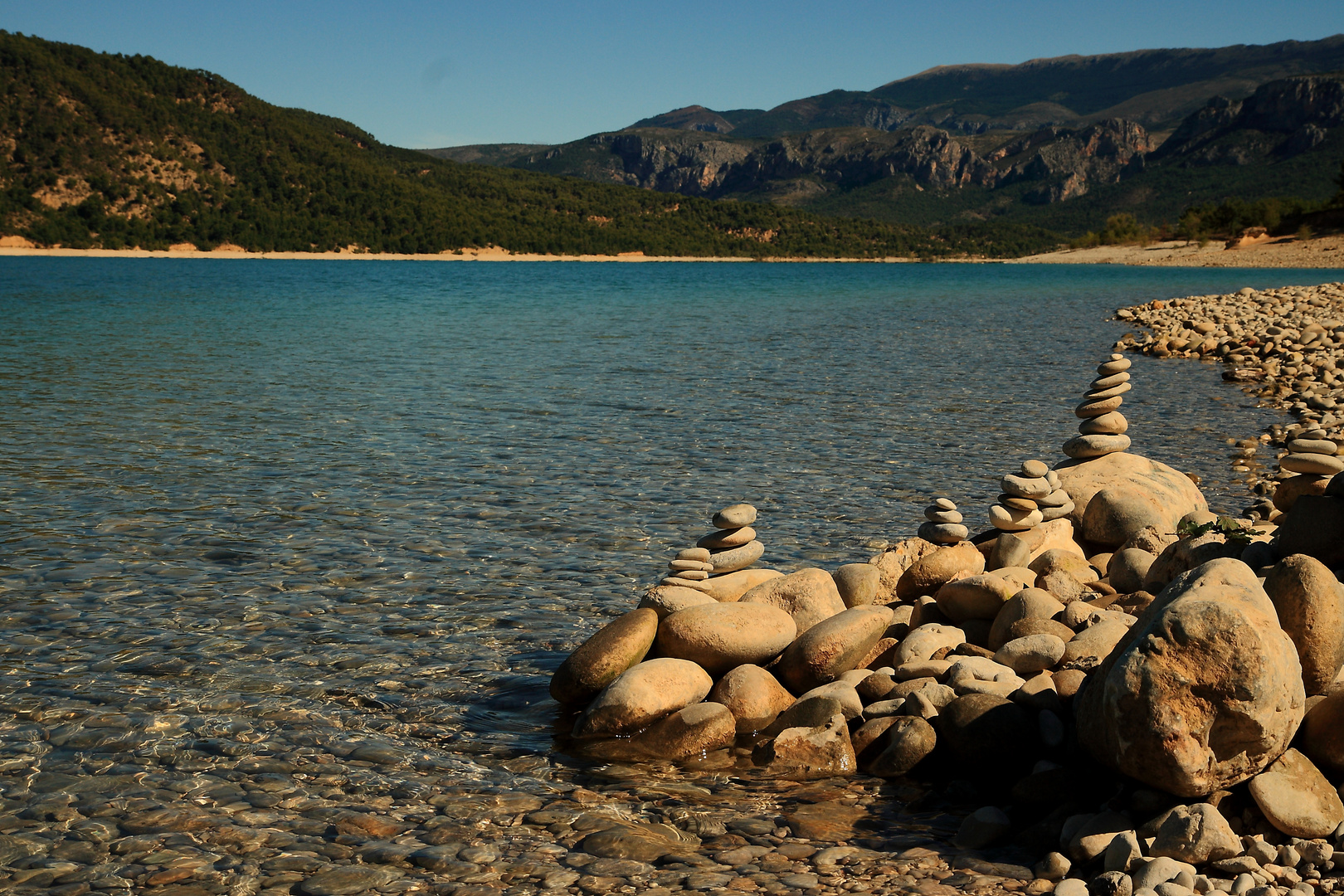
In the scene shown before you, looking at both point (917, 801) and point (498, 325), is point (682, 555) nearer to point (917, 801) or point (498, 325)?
point (917, 801)

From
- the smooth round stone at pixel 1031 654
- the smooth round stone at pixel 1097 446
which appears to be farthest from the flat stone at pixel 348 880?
the smooth round stone at pixel 1097 446

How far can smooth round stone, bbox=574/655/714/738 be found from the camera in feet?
19.2

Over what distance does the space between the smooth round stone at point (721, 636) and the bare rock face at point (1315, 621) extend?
9.19 ft

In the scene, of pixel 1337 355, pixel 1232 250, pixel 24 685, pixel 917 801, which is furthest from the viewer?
pixel 1232 250

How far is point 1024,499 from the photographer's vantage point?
335 inches

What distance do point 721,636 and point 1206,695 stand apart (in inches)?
111

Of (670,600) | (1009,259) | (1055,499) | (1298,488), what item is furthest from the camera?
(1009,259)

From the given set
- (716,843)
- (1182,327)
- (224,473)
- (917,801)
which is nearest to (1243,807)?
(917,801)

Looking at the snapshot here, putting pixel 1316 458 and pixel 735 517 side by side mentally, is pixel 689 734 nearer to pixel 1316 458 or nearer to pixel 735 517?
pixel 735 517

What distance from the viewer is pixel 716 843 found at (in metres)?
4.61

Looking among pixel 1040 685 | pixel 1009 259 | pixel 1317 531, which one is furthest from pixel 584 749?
pixel 1009 259

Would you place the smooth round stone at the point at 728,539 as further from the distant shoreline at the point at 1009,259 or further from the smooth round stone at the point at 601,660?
the distant shoreline at the point at 1009,259

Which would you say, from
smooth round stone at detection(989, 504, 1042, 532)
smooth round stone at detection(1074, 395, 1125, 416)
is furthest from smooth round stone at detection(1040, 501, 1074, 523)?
smooth round stone at detection(1074, 395, 1125, 416)

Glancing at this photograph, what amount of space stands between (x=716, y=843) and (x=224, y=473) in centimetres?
902
